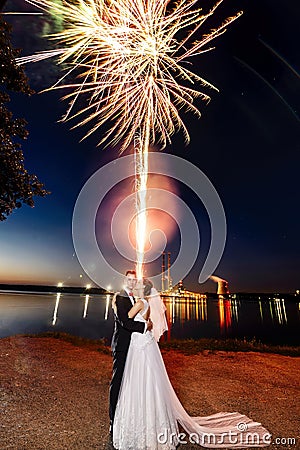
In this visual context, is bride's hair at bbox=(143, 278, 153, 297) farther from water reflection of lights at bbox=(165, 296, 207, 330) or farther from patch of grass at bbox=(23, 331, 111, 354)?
water reflection of lights at bbox=(165, 296, 207, 330)

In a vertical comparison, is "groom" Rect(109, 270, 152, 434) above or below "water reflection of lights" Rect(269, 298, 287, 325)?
below

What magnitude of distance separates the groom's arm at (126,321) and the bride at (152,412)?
0.28 feet

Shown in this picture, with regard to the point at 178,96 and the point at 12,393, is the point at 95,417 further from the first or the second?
the point at 178,96

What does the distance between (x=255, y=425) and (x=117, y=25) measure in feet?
31.5

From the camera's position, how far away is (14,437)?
419 centimetres

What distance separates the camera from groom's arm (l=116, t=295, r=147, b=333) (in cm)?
411

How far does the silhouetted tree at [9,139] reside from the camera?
7.08 meters

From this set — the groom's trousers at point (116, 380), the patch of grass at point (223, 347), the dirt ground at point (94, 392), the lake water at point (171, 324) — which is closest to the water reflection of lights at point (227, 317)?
the lake water at point (171, 324)

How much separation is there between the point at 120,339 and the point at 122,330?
137 mm

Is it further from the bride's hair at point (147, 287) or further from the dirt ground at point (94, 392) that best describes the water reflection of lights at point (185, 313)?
the bride's hair at point (147, 287)

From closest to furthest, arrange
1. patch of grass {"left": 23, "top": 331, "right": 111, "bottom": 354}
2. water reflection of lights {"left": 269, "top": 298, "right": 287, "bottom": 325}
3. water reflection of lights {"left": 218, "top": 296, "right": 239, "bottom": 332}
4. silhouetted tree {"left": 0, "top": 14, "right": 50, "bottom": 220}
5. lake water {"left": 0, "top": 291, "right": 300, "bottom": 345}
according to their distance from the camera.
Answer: silhouetted tree {"left": 0, "top": 14, "right": 50, "bottom": 220}
patch of grass {"left": 23, "top": 331, "right": 111, "bottom": 354}
lake water {"left": 0, "top": 291, "right": 300, "bottom": 345}
water reflection of lights {"left": 218, "top": 296, "right": 239, "bottom": 332}
water reflection of lights {"left": 269, "top": 298, "right": 287, "bottom": 325}

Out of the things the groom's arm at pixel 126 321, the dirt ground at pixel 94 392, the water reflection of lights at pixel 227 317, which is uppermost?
the water reflection of lights at pixel 227 317

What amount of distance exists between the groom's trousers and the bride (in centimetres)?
9

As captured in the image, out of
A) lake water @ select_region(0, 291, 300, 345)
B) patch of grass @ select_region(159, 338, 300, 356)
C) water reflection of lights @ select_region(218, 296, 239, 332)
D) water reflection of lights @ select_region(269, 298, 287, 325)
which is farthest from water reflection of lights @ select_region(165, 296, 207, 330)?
patch of grass @ select_region(159, 338, 300, 356)
